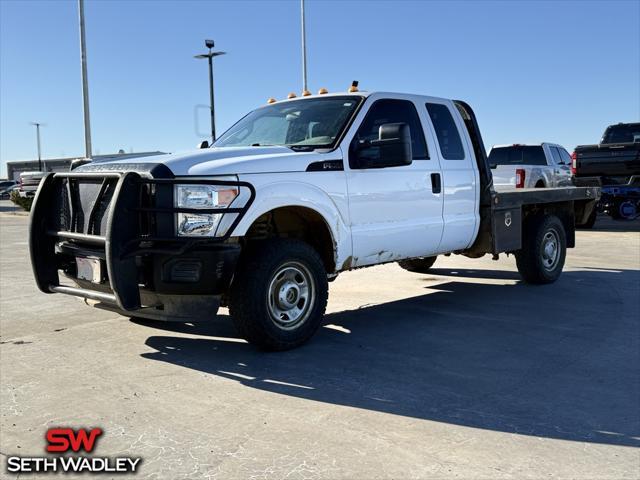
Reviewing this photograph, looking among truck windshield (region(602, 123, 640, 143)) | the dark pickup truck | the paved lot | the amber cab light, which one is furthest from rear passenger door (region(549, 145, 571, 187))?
the paved lot

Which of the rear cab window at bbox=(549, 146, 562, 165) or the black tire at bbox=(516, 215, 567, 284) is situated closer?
the black tire at bbox=(516, 215, 567, 284)

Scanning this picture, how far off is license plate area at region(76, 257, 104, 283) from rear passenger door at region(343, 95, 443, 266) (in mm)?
2087

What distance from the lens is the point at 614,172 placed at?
17578mm

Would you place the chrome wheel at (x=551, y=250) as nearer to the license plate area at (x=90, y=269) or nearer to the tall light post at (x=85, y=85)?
the license plate area at (x=90, y=269)

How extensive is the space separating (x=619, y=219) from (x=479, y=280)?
38.9ft

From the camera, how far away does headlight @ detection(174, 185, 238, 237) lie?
4.69m

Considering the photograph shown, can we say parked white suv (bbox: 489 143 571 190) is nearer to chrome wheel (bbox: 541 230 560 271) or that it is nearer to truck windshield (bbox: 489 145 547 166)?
truck windshield (bbox: 489 145 547 166)

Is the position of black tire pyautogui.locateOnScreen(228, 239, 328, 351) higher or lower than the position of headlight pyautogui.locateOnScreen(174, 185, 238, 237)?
lower

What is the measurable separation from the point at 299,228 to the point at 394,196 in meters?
0.95

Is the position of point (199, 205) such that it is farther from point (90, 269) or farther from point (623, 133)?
point (623, 133)

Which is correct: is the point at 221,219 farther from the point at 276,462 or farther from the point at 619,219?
the point at 619,219

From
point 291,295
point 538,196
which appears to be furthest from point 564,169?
point 291,295

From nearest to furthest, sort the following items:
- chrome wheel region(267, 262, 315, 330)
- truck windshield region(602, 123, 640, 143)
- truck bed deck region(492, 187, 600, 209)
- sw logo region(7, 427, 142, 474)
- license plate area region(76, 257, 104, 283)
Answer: sw logo region(7, 427, 142, 474), license plate area region(76, 257, 104, 283), chrome wheel region(267, 262, 315, 330), truck bed deck region(492, 187, 600, 209), truck windshield region(602, 123, 640, 143)

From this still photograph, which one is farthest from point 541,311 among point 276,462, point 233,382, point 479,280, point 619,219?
point 619,219
